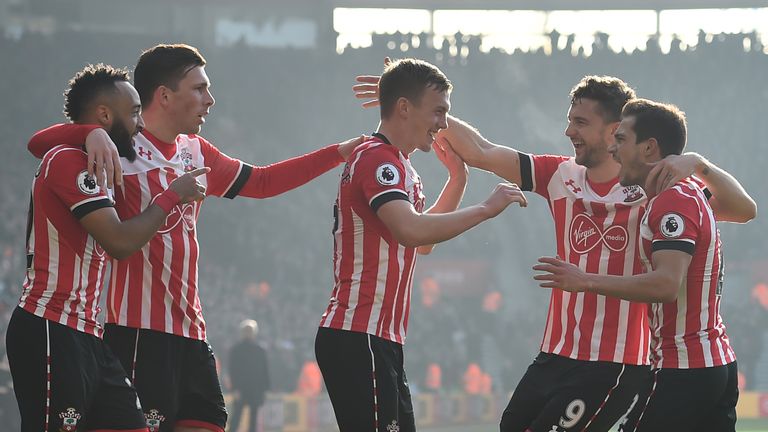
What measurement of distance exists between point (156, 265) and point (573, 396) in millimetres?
2025

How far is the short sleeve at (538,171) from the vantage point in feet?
18.0

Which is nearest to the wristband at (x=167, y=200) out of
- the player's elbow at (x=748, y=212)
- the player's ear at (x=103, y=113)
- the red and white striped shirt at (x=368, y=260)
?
the player's ear at (x=103, y=113)

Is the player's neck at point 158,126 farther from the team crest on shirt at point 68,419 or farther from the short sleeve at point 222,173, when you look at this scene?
the team crest on shirt at point 68,419

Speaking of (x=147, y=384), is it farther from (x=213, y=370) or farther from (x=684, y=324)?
(x=684, y=324)

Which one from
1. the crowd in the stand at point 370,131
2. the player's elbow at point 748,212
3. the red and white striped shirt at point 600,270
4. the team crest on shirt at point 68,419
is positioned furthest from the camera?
the crowd in the stand at point 370,131

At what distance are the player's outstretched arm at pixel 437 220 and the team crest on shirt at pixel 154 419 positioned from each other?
1.39 meters

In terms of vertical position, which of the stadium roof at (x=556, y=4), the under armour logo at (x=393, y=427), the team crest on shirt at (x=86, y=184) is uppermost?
the stadium roof at (x=556, y=4)

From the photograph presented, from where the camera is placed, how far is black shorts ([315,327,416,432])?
450 cm

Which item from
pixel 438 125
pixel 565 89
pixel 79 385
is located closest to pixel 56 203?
pixel 79 385

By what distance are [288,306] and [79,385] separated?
64.3ft

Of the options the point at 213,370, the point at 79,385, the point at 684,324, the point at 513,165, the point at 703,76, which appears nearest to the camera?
the point at 79,385

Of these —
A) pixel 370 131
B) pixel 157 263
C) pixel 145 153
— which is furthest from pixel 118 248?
pixel 370 131

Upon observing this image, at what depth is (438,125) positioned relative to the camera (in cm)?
479

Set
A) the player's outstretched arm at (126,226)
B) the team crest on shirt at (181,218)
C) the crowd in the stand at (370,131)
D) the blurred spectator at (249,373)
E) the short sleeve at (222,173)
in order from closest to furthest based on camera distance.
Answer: the player's outstretched arm at (126,226)
the team crest on shirt at (181,218)
the short sleeve at (222,173)
the blurred spectator at (249,373)
the crowd in the stand at (370,131)
